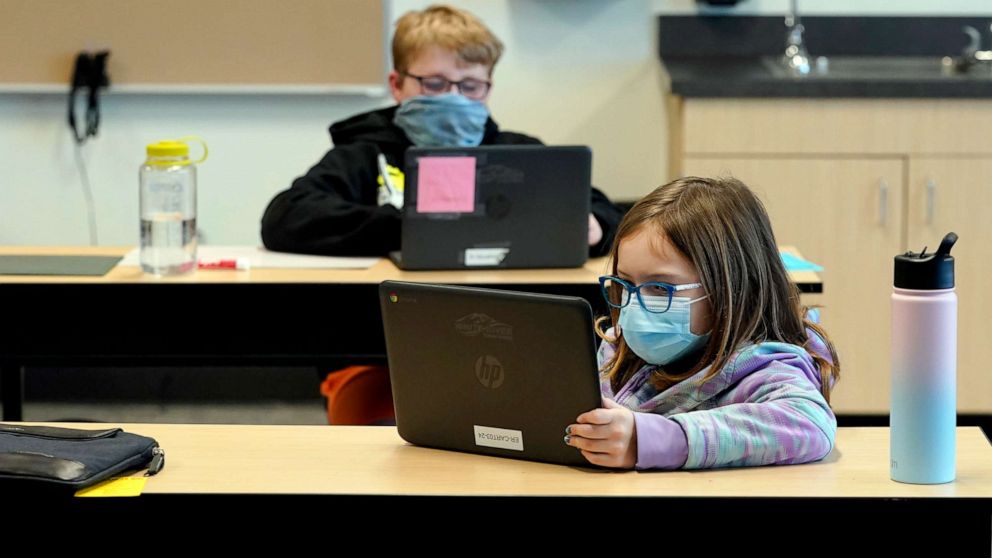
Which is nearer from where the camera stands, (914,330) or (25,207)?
(914,330)

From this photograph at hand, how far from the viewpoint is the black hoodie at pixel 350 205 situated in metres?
2.57

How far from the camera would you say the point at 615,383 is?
5.11ft

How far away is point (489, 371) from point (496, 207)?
104 centimetres

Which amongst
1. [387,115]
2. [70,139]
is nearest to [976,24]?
[387,115]

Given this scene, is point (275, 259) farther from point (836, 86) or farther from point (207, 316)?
point (836, 86)

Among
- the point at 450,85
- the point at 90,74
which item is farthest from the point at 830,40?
the point at 90,74

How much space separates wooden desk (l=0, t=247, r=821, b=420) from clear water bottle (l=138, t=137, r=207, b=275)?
2.2 inches

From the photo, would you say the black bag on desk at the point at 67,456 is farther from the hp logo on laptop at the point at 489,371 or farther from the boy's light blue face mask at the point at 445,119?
the boy's light blue face mask at the point at 445,119

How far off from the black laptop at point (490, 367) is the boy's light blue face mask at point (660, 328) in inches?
6.1

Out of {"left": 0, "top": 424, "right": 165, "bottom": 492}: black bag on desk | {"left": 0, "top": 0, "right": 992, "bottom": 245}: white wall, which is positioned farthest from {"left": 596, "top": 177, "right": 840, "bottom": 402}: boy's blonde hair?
{"left": 0, "top": 0, "right": 992, "bottom": 245}: white wall

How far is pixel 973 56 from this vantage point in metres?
3.69

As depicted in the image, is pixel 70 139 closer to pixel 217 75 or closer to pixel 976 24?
pixel 217 75

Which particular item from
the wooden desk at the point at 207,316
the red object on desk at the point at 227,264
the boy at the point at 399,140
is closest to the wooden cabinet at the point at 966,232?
the boy at the point at 399,140

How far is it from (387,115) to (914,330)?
1925mm
